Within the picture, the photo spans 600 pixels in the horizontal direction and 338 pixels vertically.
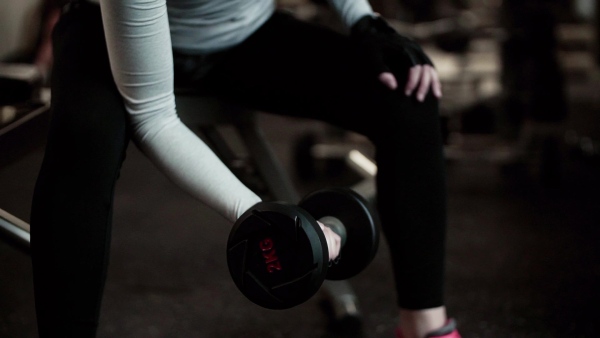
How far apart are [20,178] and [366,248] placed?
451 millimetres

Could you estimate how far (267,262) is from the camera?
1.94 feet

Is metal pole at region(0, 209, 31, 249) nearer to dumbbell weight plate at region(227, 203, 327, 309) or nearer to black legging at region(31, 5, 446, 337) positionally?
black legging at region(31, 5, 446, 337)

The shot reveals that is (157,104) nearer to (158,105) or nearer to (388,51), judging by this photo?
(158,105)

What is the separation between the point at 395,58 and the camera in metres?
0.76

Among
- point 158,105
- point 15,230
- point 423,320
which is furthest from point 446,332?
point 15,230

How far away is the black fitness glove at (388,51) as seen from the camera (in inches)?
29.1

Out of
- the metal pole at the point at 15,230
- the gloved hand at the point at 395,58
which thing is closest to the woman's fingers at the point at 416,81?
the gloved hand at the point at 395,58

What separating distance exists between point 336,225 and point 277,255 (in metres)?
0.09

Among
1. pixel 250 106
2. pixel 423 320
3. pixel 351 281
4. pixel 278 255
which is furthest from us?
pixel 351 281

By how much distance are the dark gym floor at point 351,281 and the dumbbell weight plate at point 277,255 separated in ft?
0.86

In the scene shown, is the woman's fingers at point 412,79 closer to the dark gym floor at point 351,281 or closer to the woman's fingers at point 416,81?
the woman's fingers at point 416,81

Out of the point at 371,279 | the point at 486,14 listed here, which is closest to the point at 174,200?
the point at 371,279

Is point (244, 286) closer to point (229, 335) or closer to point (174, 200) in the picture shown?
point (229, 335)

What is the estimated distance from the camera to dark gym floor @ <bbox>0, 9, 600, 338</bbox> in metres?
0.94
